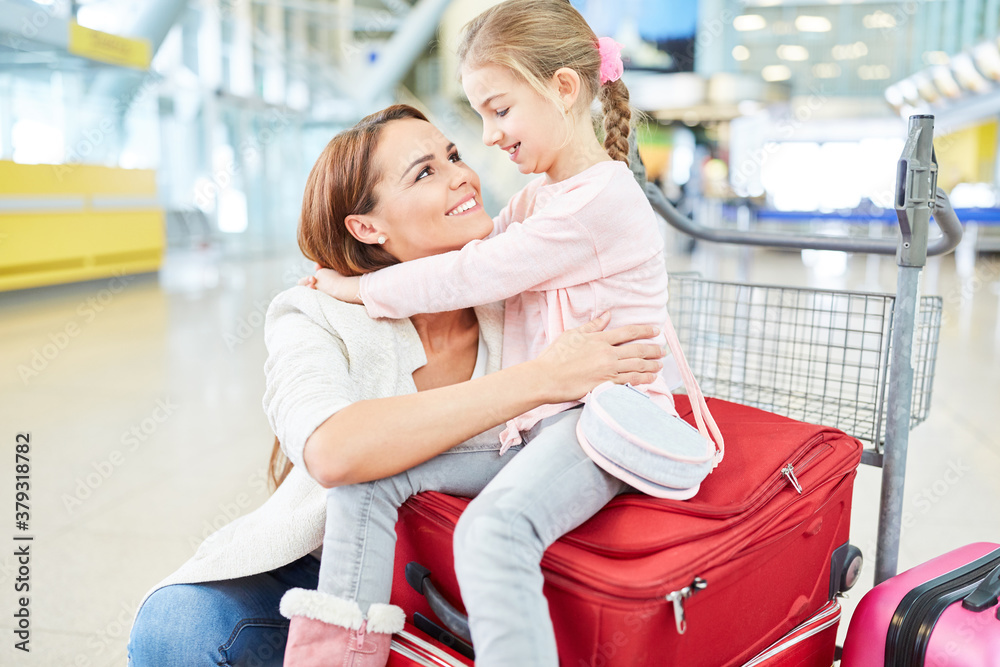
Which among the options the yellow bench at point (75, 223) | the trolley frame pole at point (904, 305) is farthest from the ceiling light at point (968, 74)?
the trolley frame pole at point (904, 305)

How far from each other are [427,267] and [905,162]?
2.84ft

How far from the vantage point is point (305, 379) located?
3.88 feet

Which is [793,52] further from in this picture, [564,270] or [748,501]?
[748,501]

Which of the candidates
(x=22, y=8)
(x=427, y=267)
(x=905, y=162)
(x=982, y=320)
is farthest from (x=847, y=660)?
(x=22, y=8)

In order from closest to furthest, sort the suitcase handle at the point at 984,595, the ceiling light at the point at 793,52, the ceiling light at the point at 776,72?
the suitcase handle at the point at 984,595
the ceiling light at the point at 793,52
the ceiling light at the point at 776,72

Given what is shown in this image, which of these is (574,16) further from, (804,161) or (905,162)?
(804,161)

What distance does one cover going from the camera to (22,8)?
7.38 m

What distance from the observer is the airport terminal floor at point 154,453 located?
2.18m

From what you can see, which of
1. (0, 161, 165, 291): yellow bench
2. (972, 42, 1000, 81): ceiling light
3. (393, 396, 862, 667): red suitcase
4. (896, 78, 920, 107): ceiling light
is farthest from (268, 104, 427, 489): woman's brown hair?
(896, 78, 920, 107): ceiling light

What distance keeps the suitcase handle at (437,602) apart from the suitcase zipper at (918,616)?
2.24 feet

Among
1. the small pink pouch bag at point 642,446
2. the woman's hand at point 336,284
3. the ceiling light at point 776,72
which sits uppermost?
the ceiling light at point 776,72

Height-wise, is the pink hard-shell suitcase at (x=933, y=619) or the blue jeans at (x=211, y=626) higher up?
the pink hard-shell suitcase at (x=933, y=619)

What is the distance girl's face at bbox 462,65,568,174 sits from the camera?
1393mm

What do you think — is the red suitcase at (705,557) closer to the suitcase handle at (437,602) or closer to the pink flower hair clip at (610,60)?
the suitcase handle at (437,602)
